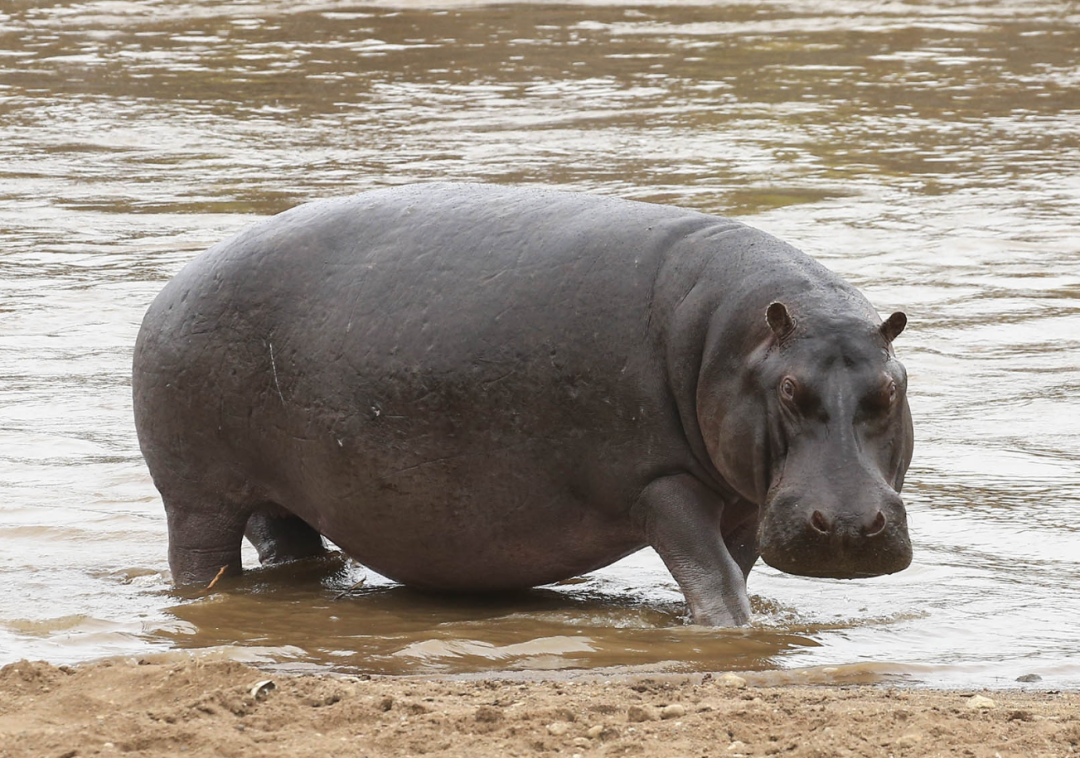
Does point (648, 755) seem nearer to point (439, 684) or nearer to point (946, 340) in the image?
point (439, 684)

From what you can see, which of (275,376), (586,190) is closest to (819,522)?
(275,376)

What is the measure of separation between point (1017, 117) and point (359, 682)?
47.4ft

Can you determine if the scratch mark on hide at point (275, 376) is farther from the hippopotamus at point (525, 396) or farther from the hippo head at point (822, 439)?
the hippo head at point (822, 439)

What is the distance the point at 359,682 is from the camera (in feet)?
15.6

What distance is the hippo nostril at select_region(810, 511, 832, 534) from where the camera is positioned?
502 centimetres

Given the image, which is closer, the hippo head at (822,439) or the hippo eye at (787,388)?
the hippo head at (822,439)

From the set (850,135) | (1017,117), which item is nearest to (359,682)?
(850,135)

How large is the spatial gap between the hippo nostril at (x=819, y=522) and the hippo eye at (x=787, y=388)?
0.33m

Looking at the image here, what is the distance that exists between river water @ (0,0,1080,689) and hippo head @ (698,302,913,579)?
1.36ft

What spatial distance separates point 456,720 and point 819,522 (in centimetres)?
122

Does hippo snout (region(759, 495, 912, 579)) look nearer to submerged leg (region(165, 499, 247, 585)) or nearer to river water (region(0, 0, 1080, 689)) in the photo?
river water (region(0, 0, 1080, 689))

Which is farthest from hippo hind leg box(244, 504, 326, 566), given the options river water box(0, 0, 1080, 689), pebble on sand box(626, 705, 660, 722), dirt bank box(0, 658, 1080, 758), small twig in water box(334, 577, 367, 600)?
pebble on sand box(626, 705, 660, 722)

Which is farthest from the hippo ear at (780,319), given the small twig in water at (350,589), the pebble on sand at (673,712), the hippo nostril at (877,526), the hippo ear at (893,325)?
the small twig in water at (350,589)

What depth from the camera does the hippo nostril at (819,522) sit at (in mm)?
5018
